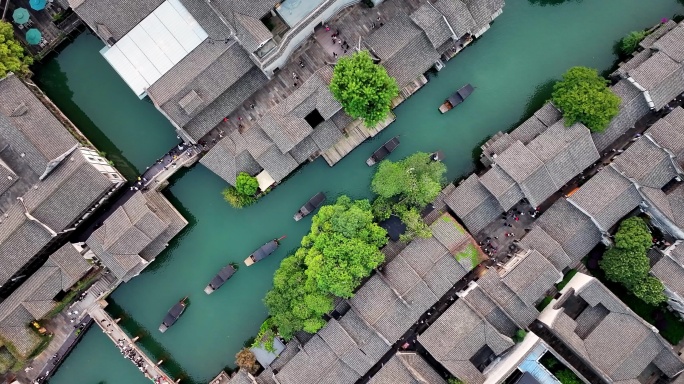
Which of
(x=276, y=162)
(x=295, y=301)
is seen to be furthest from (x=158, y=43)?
(x=295, y=301)

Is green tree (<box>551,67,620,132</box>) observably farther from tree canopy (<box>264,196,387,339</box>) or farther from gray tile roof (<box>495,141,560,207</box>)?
tree canopy (<box>264,196,387,339</box>)

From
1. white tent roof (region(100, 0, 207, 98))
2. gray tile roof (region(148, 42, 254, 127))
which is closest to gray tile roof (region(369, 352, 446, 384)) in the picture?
gray tile roof (region(148, 42, 254, 127))

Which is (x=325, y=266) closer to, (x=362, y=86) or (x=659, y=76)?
(x=362, y=86)

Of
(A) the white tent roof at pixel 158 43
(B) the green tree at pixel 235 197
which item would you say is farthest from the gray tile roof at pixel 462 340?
(A) the white tent roof at pixel 158 43

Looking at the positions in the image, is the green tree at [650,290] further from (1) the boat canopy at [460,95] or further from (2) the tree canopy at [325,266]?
(1) the boat canopy at [460,95]

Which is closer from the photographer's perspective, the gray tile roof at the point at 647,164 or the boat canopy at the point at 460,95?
the gray tile roof at the point at 647,164

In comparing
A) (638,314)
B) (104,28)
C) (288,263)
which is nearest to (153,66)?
(104,28)
